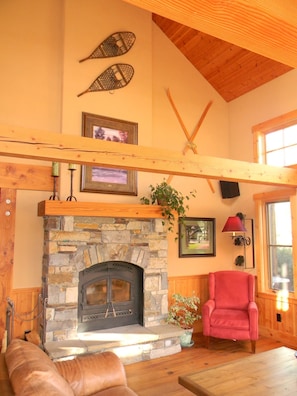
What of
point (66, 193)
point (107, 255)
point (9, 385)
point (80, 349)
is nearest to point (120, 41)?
point (66, 193)

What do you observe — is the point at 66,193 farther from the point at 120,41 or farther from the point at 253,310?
the point at 253,310

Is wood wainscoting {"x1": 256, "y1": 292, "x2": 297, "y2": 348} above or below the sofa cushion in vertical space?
below

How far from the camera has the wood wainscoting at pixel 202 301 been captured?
3854 millimetres

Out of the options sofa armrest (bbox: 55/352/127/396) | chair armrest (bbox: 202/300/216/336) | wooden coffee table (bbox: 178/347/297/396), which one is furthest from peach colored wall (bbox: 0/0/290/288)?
wooden coffee table (bbox: 178/347/297/396)

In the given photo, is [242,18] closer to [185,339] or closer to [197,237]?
[185,339]

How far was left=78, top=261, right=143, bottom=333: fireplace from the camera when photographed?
13.1ft

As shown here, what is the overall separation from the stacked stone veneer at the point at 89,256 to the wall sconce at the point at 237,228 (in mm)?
1005

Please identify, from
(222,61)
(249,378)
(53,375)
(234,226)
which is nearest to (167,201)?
(234,226)

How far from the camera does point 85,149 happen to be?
8.96 ft

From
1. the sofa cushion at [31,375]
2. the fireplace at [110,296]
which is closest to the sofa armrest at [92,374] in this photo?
the sofa cushion at [31,375]

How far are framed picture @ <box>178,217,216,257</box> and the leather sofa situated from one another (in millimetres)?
2688

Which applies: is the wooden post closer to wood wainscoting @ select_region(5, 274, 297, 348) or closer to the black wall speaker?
wood wainscoting @ select_region(5, 274, 297, 348)

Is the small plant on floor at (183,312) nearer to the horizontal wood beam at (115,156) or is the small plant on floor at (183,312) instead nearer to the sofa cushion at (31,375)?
the horizontal wood beam at (115,156)

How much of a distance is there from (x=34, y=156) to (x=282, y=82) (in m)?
3.91
